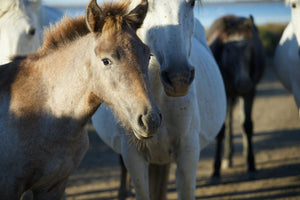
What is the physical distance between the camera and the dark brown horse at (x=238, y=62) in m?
5.22

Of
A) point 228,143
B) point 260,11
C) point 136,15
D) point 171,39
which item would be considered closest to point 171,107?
point 171,39

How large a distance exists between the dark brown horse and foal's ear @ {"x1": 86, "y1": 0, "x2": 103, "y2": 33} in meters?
3.24

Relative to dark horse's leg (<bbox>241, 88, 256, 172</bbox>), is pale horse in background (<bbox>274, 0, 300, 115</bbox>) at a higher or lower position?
higher

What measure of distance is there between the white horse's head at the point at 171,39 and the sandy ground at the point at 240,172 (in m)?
2.64

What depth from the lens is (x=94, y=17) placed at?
6.76 ft

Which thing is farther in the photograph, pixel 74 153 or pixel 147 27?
pixel 147 27

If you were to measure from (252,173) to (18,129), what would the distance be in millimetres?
4000

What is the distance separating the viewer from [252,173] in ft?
17.7

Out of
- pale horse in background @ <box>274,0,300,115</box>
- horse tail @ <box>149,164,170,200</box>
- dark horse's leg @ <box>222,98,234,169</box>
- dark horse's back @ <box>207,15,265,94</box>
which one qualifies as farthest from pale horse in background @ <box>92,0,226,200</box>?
dark horse's leg @ <box>222,98,234,169</box>

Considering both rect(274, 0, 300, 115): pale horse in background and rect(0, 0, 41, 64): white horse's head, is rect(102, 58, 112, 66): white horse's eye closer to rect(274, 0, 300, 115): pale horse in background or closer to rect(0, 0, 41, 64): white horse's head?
rect(0, 0, 41, 64): white horse's head

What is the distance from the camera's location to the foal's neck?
2188mm

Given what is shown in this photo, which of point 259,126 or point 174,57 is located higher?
point 174,57

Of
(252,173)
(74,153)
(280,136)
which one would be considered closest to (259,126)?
(280,136)

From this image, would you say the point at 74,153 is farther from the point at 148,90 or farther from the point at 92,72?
the point at 148,90
